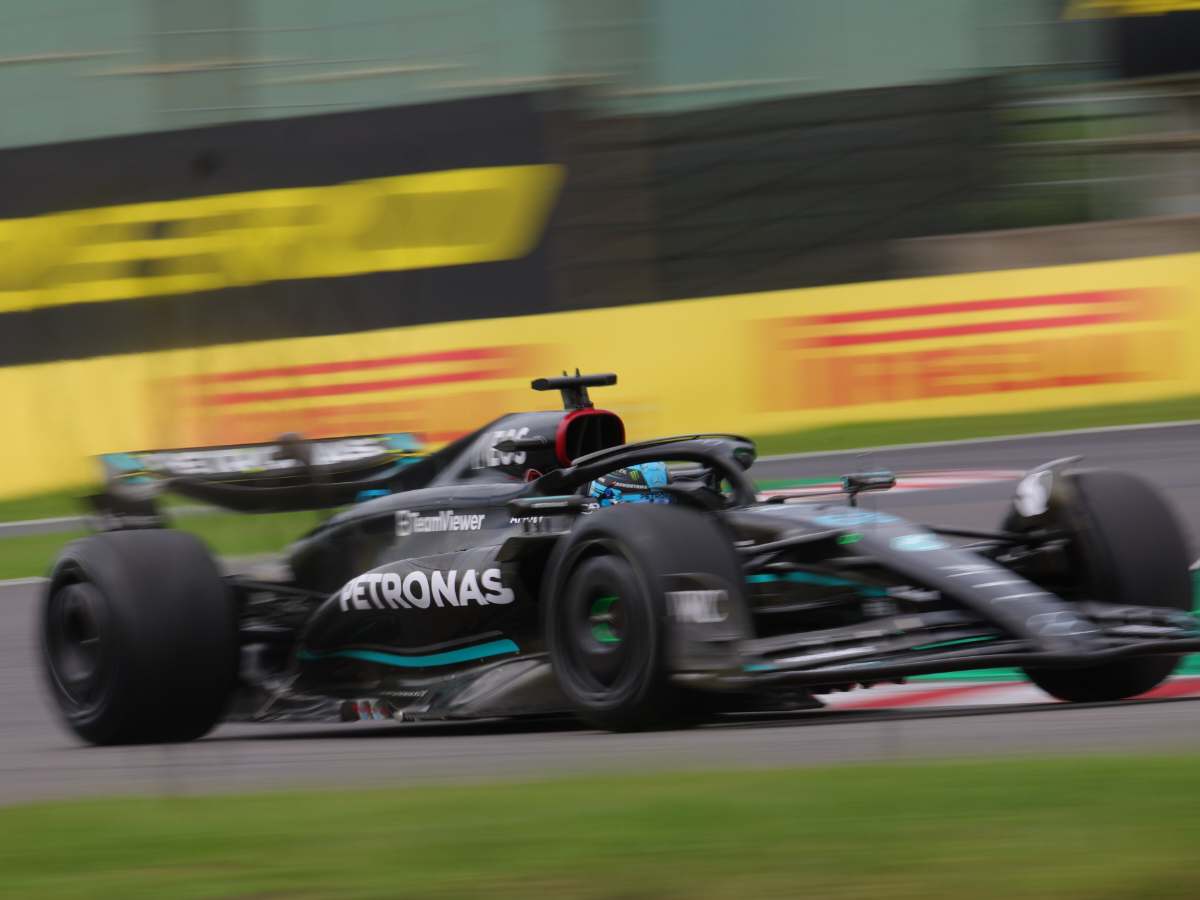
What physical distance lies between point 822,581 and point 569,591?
32.4 inches

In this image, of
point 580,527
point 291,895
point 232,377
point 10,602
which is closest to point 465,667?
point 580,527

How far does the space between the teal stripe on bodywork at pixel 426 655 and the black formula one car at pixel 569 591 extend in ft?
0.04

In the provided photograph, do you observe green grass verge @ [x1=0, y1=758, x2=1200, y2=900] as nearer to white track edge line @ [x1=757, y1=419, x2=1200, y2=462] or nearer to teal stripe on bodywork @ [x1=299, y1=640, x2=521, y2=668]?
teal stripe on bodywork @ [x1=299, y1=640, x2=521, y2=668]

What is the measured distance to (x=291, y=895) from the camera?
12.3ft

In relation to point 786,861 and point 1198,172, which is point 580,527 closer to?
point 786,861

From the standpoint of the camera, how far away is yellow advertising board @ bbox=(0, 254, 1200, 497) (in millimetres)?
17391

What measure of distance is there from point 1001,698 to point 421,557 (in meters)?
2.25

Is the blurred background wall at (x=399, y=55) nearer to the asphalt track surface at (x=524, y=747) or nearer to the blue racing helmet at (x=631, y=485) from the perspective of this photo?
the asphalt track surface at (x=524, y=747)

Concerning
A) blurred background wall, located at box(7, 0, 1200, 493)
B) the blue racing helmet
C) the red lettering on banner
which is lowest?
the blue racing helmet

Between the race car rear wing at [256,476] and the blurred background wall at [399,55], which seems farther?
the blurred background wall at [399,55]

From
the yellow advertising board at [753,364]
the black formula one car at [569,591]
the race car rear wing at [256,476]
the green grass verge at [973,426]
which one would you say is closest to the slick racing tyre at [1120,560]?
the black formula one car at [569,591]

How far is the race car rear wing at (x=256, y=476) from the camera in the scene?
8180 mm

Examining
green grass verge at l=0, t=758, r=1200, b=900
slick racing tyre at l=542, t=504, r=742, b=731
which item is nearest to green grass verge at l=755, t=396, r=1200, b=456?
slick racing tyre at l=542, t=504, r=742, b=731

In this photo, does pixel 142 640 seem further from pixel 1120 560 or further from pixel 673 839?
pixel 673 839
